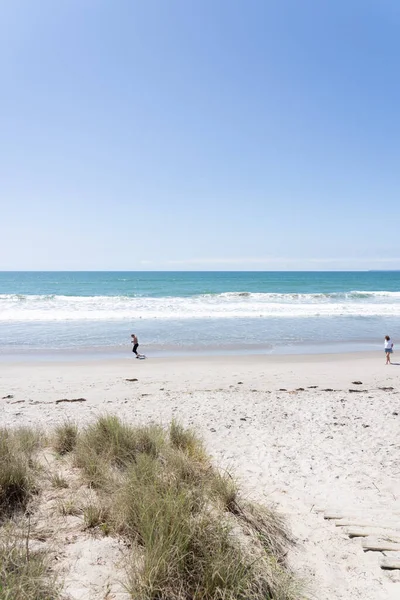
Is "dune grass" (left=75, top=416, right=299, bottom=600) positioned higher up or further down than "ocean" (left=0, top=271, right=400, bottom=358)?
higher up

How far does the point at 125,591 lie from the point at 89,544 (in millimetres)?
601

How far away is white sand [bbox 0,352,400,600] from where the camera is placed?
11.3 feet

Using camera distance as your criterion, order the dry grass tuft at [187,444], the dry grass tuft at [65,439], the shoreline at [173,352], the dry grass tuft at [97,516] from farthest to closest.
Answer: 1. the shoreline at [173,352]
2. the dry grass tuft at [65,439]
3. the dry grass tuft at [187,444]
4. the dry grass tuft at [97,516]

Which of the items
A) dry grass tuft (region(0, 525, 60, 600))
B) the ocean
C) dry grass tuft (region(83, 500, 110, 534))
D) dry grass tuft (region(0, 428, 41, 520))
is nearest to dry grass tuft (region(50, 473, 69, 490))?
dry grass tuft (region(0, 428, 41, 520))

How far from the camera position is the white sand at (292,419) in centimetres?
345

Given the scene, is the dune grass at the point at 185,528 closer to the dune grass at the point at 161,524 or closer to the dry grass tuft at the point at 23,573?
the dune grass at the point at 161,524

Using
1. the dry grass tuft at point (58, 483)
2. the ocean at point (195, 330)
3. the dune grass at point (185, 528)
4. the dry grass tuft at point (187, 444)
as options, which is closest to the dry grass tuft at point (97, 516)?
the dune grass at point (185, 528)

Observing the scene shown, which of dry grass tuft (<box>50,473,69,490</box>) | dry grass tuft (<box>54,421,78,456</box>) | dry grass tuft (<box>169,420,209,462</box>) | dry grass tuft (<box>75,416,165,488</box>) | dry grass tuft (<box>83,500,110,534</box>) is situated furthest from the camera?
dry grass tuft (<box>54,421,78,456</box>)

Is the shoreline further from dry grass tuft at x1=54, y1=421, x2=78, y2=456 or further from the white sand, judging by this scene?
dry grass tuft at x1=54, y1=421, x2=78, y2=456

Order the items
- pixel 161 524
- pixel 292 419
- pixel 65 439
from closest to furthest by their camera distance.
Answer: pixel 161 524 → pixel 65 439 → pixel 292 419

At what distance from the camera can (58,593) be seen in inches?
93.5

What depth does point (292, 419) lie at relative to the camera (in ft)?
25.2

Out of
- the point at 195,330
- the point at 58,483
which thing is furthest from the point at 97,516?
the point at 195,330

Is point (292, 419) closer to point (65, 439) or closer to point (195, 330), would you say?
point (65, 439)
